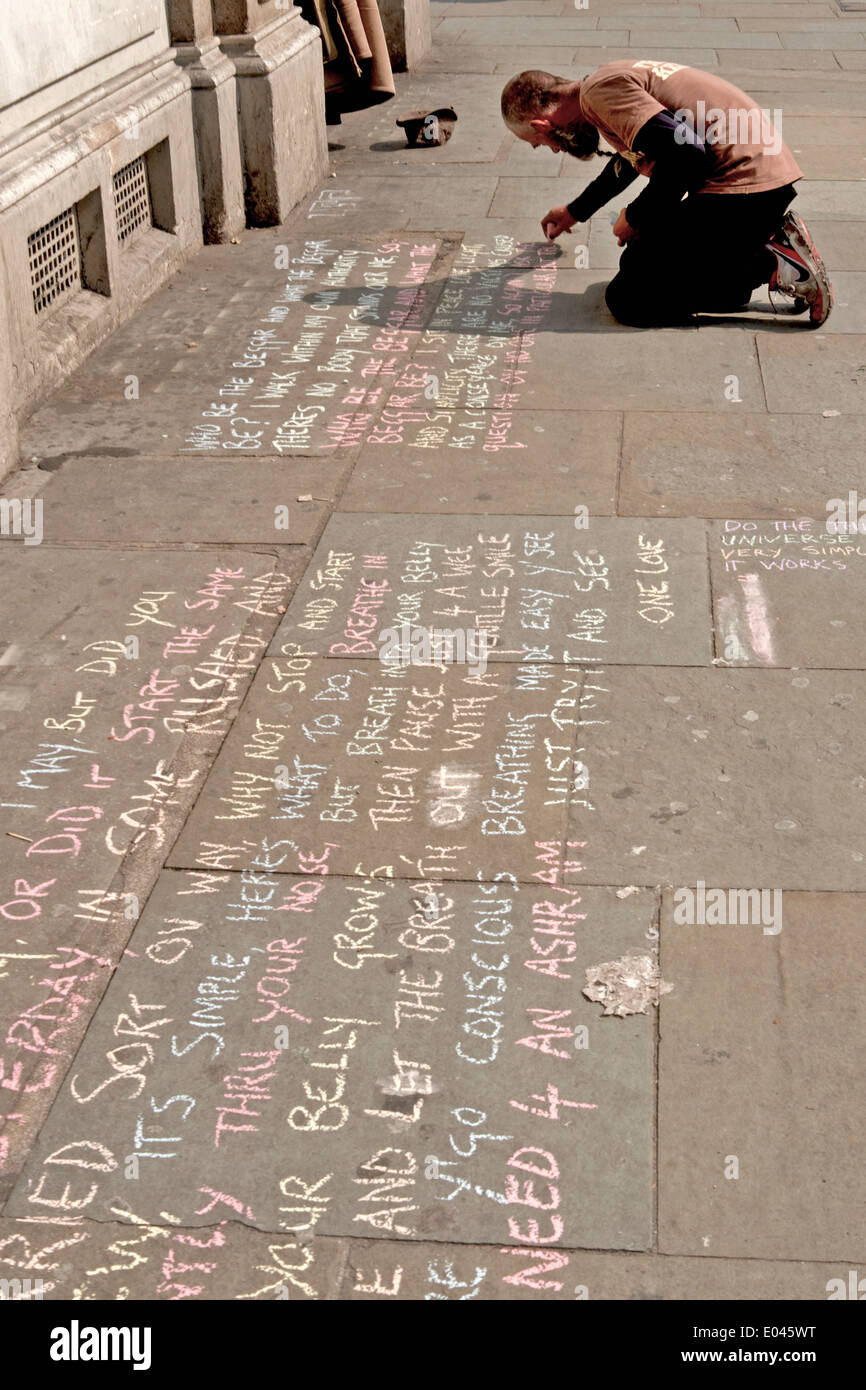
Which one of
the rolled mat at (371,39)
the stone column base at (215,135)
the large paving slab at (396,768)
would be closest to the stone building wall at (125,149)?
the stone column base at (215,135)

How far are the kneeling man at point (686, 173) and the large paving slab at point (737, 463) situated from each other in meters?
1.04

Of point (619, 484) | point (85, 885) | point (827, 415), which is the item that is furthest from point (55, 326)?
point (85, 885)

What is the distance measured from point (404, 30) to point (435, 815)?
34.8ft

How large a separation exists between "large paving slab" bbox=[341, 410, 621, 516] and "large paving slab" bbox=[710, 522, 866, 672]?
1.89 feet

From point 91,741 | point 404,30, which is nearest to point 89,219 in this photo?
point 91,741

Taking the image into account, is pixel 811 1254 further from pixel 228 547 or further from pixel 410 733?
pixel 228 547

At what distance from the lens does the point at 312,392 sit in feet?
21.8

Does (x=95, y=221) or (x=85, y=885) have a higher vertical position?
(x=95, y=221)

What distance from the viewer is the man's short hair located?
270 inches

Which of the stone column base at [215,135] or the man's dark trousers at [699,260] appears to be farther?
the stone column base at [215,135]

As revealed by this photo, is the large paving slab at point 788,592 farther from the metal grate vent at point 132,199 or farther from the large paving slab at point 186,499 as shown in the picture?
the metal grate vent at point 132,199

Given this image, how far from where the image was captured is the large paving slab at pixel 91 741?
11.0 feet
